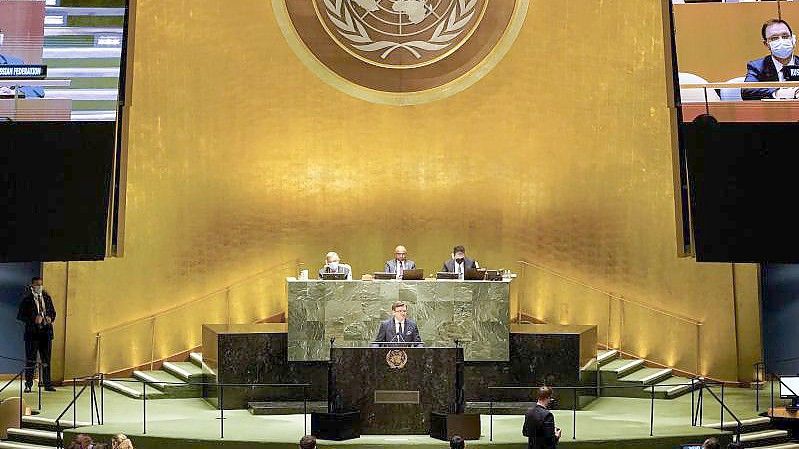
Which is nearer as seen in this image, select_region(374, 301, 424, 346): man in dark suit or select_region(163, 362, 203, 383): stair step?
select_region(374, 301, 424, 346): man in dark suit

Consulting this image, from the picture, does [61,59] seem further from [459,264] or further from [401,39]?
[459,264]

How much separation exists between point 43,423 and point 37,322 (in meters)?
2.04

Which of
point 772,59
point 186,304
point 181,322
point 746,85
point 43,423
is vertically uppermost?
point 772,59

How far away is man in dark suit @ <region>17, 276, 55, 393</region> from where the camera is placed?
16438mm

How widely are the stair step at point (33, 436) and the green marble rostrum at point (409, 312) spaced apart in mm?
3023

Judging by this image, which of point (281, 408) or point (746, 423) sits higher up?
point (281, 408)

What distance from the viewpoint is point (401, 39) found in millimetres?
18297

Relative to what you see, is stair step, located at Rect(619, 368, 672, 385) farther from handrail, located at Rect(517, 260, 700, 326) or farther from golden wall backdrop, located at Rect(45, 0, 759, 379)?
handrail, located at Rect(517, 260, 700, 326)

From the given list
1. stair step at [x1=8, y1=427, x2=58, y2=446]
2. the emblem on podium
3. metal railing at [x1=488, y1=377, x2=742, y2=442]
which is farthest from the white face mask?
stair step at [x1=8, y1=427, x2=58, y2=446]

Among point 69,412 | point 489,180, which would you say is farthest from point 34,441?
point 489,180

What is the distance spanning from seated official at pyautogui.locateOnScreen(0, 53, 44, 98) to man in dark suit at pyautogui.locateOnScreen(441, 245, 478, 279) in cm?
529

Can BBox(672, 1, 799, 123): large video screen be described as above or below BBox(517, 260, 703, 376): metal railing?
above

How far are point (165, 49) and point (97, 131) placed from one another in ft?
10.9

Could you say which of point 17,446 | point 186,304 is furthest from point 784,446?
point 17,446
